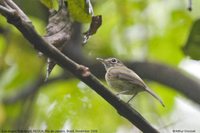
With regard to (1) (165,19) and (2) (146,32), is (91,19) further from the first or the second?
(1) (165,19)

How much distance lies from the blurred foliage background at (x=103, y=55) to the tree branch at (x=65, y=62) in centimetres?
89

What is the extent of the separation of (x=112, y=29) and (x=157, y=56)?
322 mm

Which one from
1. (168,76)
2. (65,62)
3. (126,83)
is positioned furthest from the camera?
(168,76)

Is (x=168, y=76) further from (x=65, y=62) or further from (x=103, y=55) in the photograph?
(x=65, y=62)

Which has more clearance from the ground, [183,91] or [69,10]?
[69,10]

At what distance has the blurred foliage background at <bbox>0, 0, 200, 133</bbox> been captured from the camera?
87.5 inches

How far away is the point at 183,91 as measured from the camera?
2588 mm

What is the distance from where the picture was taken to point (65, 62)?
1.03 m

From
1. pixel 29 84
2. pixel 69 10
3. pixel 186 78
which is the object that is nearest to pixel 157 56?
pixel 186 78

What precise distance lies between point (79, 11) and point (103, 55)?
1649mm

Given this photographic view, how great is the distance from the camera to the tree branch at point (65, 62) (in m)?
0.98

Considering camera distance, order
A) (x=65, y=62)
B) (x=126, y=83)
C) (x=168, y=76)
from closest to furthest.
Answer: (x=65, y=62) → (x=126, y=83) → (x=168, y=76)

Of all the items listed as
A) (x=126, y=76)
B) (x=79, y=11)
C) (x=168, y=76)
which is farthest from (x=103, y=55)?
(x=79, y=11)

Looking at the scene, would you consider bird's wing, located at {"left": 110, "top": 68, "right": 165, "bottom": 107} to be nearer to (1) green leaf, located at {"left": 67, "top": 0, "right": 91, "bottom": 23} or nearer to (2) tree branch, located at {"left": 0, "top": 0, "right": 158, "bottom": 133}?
(2) tree branch, located at {"left": 0, "top": 0, "right": 158, "bottom": 133}
